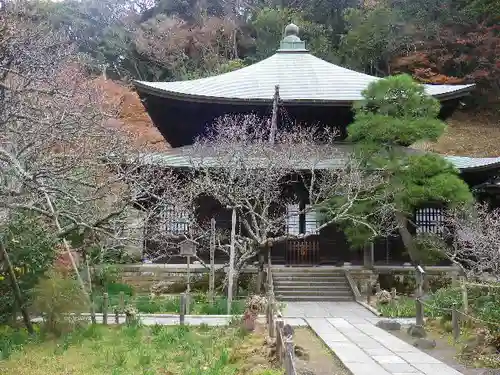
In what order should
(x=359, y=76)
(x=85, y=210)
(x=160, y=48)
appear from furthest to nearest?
(x=160, y=48), (x=359, y=76), (x=85, y=210)

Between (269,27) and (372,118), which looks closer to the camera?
(372,118)

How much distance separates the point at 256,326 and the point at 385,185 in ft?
25.7

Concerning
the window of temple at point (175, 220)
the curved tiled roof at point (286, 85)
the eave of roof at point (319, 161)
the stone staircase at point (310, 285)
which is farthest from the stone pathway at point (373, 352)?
the curved tiled roof at point (286, 85)

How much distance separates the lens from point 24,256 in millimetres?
12883

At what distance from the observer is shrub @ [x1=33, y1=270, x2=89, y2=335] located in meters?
11.8

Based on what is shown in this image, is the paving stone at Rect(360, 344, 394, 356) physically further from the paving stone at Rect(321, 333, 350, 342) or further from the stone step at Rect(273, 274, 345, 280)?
the stone step at Rect(273, 274, 345, 280)

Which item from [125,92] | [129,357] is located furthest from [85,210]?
[125,92]

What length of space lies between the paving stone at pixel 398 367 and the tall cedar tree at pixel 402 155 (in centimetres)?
863

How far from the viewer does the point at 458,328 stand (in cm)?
1163

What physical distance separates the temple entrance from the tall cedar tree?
209cm

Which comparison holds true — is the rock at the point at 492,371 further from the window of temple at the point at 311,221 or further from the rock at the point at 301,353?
the window of temple at the point at 311,221

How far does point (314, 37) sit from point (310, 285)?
29145 mm

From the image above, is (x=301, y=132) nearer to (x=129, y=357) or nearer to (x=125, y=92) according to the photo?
(x=129, y=357)

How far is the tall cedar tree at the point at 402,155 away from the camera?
58.0ft
